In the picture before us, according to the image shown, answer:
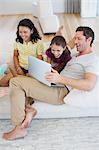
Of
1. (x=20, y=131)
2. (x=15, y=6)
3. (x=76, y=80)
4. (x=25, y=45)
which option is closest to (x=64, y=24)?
(x=15, y=6)

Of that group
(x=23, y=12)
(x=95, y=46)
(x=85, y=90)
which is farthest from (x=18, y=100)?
(x=23, y=12)

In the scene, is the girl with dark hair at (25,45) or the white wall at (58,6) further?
the white wall at (58,6)

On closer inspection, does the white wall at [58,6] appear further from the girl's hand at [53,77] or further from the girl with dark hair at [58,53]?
the girl's hand at [53,77]

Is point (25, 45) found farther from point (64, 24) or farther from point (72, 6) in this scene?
point (72, 6)

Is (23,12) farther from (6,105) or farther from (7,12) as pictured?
(6,105)

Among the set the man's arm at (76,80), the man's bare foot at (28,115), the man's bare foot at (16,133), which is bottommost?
the man's bare foot at (16,133)

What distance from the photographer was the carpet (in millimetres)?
1983

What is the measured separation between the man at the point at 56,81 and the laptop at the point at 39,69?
4 centimetres

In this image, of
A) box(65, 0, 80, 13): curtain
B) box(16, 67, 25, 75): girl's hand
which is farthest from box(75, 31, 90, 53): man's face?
box(65, 0, 80, 13): curtain

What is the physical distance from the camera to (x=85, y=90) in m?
2.09

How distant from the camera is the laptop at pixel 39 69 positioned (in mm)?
2074

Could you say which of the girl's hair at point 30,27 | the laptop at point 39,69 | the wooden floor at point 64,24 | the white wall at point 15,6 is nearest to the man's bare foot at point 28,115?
the laptop at point 39,69

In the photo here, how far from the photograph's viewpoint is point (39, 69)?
2135 millimetres

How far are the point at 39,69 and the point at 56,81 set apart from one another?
0.64 ft
